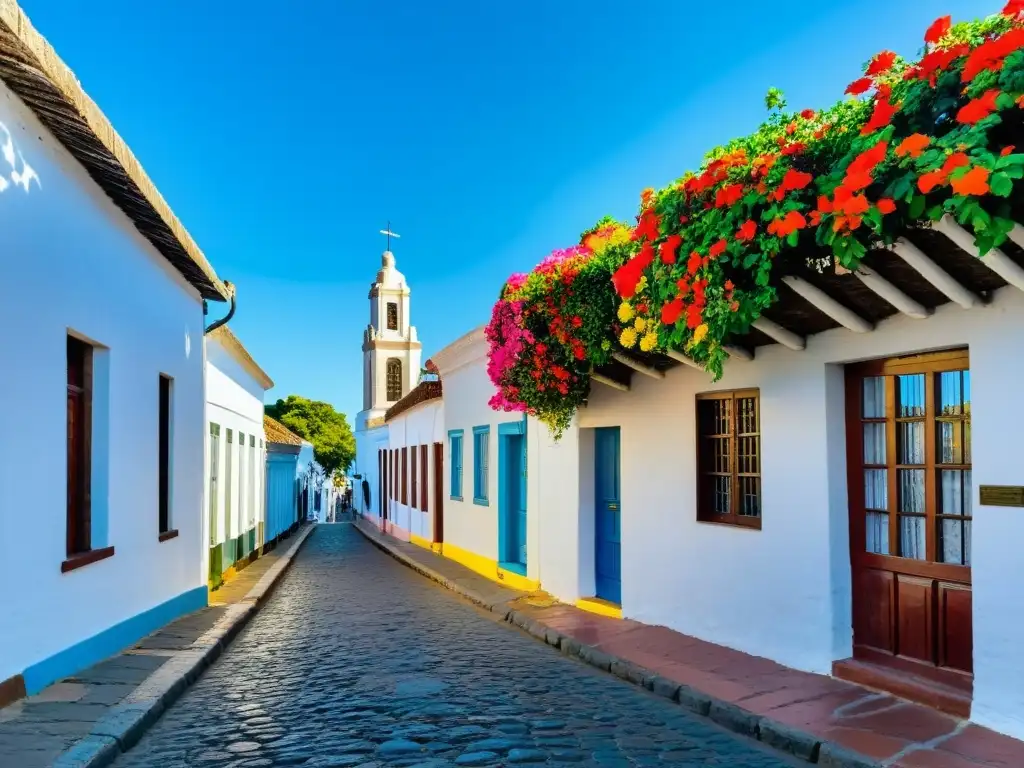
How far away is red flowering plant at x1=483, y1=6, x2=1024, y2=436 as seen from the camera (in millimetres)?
4207

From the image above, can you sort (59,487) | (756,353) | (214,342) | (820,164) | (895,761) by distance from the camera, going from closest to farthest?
(895,761) → (820,164) → (59,487) → (756,353) → (214,342)

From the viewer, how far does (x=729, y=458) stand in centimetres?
809

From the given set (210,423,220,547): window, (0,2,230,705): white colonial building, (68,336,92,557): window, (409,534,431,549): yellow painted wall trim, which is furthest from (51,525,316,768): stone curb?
(409,534,431,549): yellow painted wall trim

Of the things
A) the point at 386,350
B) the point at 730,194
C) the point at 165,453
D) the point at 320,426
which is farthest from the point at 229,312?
the point at 320,426

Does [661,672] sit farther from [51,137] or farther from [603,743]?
[51,137]

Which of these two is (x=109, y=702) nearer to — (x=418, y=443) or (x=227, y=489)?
(x=227, y=489)

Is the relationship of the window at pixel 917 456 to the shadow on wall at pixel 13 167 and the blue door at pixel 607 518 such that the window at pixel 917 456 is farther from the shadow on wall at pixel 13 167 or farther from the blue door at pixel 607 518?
the shadow on wall at pixel 13 167

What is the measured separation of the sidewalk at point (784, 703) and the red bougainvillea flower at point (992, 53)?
3.46 meters

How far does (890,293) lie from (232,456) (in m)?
12.6

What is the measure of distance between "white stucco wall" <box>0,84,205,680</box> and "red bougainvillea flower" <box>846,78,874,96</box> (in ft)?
16.1

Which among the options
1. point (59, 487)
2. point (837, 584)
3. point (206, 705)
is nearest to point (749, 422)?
point (837, 584)

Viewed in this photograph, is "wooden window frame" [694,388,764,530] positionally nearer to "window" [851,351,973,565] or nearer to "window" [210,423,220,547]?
"window" [851,351,973,565]

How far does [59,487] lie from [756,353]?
5.42 m

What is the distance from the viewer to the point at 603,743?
18.2 feet
